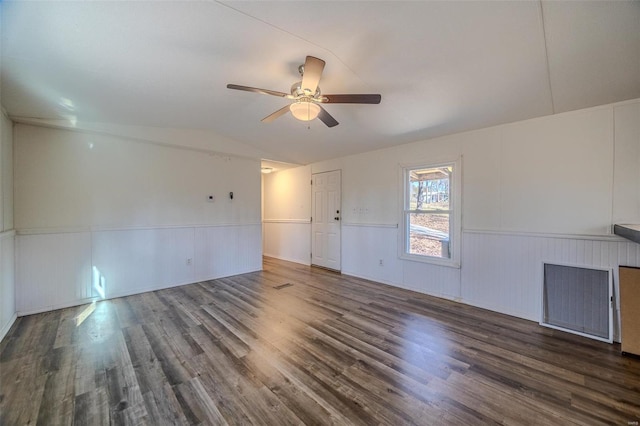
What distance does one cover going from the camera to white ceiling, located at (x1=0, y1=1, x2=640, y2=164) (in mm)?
1710

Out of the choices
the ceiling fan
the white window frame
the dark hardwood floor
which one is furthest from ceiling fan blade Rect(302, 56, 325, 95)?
→ the white window frame

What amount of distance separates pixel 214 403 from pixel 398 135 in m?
3.79

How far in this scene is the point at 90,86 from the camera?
2580 mm

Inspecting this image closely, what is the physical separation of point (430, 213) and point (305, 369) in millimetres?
2934

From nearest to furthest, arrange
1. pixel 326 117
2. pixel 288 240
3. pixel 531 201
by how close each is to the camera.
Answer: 1. pixel 326 117
2. pixel 531 201
3. pixel 288 240

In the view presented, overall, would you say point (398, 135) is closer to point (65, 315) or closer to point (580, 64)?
point (580, 64)

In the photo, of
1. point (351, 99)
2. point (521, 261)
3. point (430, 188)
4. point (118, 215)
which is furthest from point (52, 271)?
point (521, 261)

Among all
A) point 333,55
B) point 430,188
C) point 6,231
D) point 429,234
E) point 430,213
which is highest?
point 333,55

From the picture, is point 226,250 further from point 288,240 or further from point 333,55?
point 333,55

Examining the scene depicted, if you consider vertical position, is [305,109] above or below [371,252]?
above

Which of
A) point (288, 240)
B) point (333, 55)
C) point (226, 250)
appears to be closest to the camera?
point (333, 55)

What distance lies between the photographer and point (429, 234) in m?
3.97

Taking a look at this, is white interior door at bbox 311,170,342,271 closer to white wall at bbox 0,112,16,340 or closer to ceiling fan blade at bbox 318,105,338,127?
ceiling fan blade at bbox 318,105,338,127

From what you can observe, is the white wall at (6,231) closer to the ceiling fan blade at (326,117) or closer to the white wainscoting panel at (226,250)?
the white wainscoting panel at (226,250)
